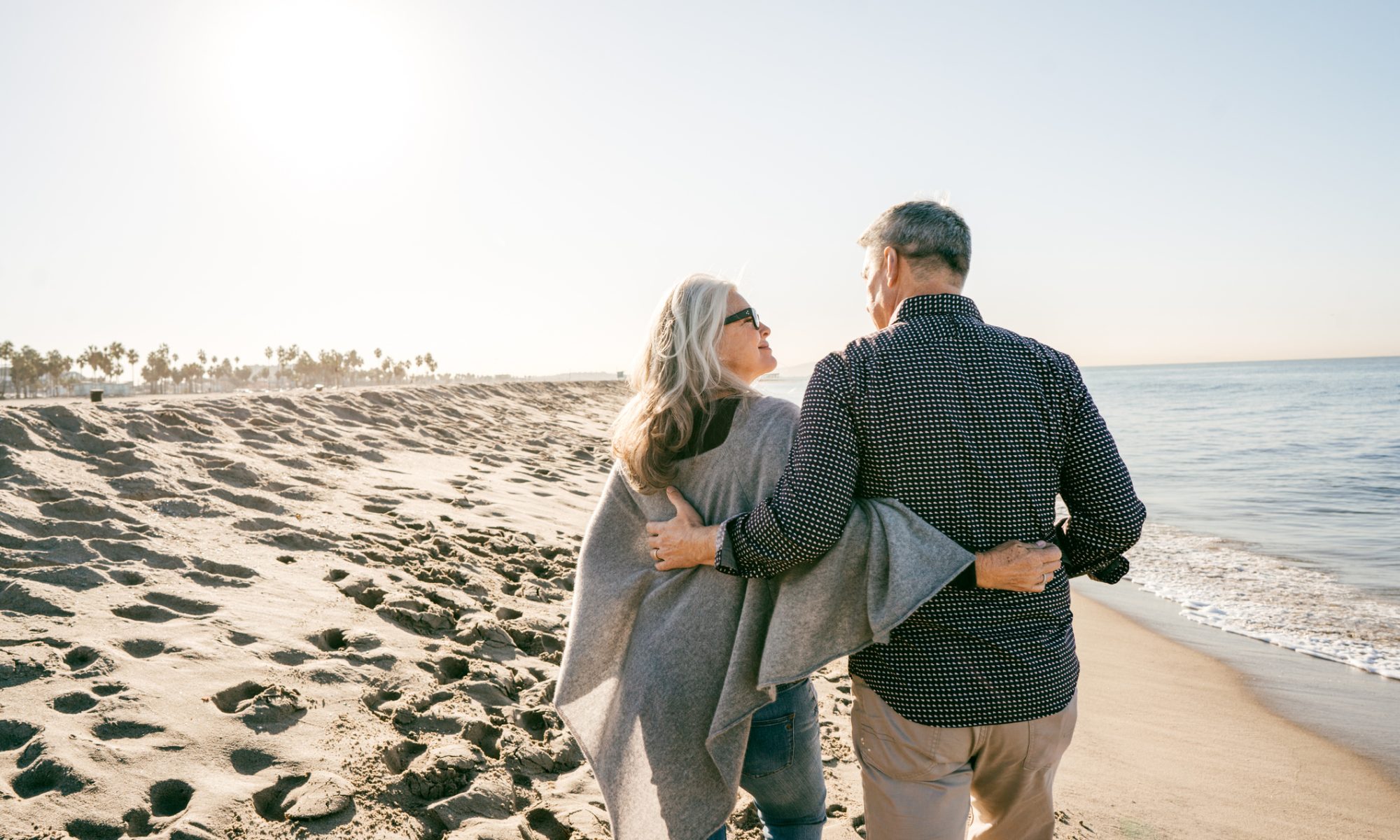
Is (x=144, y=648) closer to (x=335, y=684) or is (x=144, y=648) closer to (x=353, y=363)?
(x=335, y=684)

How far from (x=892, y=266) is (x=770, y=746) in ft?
4.14

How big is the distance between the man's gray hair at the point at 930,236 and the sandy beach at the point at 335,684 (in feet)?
7.10

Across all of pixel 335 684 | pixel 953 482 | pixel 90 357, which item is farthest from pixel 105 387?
pixel 953 482

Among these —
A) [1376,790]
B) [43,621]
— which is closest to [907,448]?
[43,621]

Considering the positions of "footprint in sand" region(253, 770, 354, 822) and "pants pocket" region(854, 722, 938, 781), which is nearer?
"pants pocket" region(854, 722, 938, 781)

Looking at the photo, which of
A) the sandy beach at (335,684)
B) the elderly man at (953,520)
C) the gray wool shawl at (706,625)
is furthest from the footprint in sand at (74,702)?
the elderly man at (953,520)

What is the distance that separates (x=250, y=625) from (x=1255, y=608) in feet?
26.2

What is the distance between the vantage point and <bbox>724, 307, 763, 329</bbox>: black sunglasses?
2086mm

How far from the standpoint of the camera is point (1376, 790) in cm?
397

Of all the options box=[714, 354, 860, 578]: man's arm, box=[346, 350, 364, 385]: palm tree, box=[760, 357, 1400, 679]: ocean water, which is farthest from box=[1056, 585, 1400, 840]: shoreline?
box=[346, 350, 364, 385]: palm tree

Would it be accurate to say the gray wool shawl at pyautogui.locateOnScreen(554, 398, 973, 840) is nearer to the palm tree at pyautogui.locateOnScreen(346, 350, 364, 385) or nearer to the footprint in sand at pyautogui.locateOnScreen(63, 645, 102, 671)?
the footprint in sand at pyautogui.locateOnScreen(63, 645, 102, 671)

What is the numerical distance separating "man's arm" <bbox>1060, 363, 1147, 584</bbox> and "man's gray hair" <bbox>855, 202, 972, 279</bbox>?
1.31 feet

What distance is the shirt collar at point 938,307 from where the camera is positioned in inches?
76.2

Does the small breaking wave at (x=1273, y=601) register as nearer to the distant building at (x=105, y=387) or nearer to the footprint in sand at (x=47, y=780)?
the footprint in sand at (x=47, y=780)
